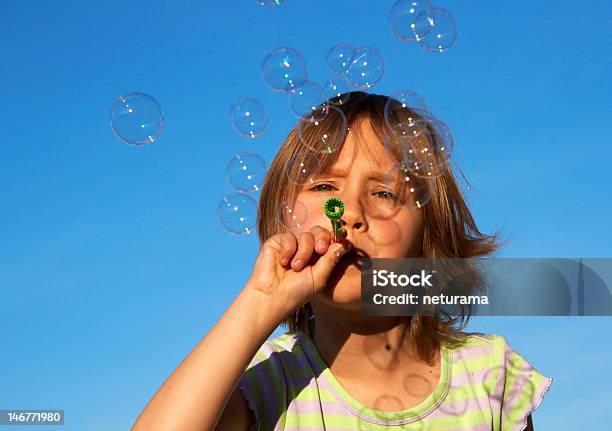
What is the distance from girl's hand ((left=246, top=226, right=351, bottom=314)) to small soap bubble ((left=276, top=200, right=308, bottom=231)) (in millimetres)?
277

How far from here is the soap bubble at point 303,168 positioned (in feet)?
11.4

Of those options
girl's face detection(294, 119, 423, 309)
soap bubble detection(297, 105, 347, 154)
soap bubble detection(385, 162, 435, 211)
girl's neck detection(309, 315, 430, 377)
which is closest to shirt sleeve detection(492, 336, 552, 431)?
girl's neck detection(309, 315, 430, 377)

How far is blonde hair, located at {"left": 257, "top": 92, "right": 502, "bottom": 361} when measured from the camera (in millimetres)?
3545

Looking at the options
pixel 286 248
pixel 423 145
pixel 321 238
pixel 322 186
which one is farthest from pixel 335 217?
pixel 423 145

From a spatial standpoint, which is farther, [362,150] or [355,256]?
[362,150]

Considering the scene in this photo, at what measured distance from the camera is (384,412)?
3.15m

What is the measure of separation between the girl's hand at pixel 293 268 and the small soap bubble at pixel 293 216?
0.28 meters

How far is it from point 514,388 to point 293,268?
1.17 metres

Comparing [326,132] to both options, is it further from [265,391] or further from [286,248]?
[265,391]

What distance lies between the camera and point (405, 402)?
3201 millimetres

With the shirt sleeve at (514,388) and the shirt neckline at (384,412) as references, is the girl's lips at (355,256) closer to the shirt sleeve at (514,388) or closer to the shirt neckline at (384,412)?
the shirt neckline at (384,412)

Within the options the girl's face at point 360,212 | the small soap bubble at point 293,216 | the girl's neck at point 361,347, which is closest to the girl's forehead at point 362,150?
the girl's face at point 360,212

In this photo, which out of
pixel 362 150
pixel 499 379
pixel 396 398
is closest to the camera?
pixel 396 398

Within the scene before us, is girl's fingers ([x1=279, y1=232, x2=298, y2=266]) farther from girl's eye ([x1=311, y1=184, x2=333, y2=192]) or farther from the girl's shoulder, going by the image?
the girl's shoulder
